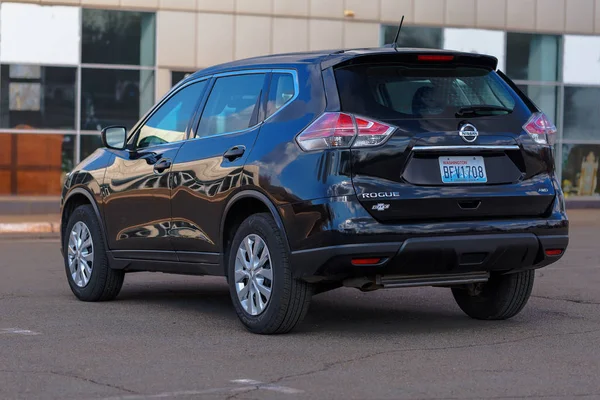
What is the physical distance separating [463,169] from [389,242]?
27.5 inches

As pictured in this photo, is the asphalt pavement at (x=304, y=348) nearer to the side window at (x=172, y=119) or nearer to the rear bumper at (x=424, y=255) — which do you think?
the rear bumper at (x=424, y=255)

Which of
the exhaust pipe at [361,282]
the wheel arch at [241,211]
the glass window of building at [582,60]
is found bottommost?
the exhaust pipe at [361,282]

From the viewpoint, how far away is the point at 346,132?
754 cm

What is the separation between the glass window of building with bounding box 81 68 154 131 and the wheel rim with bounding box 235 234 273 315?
56.4 feet

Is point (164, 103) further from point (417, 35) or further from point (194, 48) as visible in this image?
point (417, 35)

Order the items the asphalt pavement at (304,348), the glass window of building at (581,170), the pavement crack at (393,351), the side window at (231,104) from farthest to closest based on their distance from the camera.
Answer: the glass window of building at (581,170), the side window at (231,104), the pavement crack at (393,351), the asphalt pavement at (304,348)

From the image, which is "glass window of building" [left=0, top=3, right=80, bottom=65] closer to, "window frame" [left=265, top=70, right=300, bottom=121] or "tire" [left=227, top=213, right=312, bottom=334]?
"window frame" [left=265, top=70, right=300, bottom=121]

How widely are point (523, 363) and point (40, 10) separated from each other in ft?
63.0

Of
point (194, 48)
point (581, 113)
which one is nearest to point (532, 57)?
point (581, 113)

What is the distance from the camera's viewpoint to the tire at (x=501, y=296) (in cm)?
860

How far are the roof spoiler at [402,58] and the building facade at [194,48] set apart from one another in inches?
690

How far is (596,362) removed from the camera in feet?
23.0

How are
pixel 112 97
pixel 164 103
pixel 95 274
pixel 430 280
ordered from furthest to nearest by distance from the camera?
Result: pixel 112 97
pixel 95 274
pixel 164 103
pixel 430 280

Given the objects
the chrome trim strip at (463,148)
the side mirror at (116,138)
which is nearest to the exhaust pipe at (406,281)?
the chrome trim strip at (463,148)
